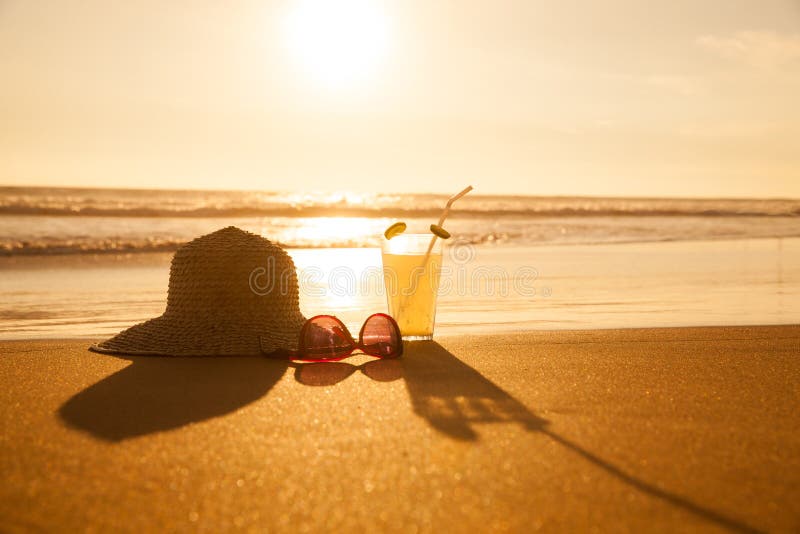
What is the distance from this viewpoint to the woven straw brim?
320 cm

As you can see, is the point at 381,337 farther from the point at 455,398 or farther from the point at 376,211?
the point at 376,211

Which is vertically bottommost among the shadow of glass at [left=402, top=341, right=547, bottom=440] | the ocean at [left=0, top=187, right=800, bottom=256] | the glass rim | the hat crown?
the ocean at [left=0, top=187, right=800, bottom=256]

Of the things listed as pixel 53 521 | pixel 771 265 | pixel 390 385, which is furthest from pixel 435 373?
pixel 771 265

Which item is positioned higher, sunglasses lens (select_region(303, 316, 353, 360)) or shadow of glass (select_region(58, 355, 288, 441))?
sunglasses lens (select_region(303, 316, 353, 360))

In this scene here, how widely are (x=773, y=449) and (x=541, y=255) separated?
7.54 m

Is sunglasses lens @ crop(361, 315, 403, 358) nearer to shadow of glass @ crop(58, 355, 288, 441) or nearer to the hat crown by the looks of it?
shadow of glass @ crop(58, 355, 288, 441)

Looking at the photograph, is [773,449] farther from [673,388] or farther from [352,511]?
[352,511]

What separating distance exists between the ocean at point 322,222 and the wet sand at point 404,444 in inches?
303

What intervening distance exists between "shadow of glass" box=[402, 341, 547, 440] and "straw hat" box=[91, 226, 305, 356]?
657 mm

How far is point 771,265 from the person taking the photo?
26.0 ft

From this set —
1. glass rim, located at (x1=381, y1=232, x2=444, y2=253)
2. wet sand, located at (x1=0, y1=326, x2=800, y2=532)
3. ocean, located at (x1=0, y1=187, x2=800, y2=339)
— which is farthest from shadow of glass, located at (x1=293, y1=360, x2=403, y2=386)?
ocean, located at (x1=0, y1=187, x2=800, y2=339)

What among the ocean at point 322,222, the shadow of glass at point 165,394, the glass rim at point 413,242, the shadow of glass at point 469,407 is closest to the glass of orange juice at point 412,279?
the glass rim at point 413,242

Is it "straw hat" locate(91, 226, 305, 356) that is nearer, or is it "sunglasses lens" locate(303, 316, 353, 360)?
"sunglasses lens" locate(303, 316, 353, 360)

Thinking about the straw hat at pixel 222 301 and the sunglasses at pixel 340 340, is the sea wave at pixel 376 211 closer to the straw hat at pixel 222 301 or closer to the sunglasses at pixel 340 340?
the straw hat at pixel 222 301
